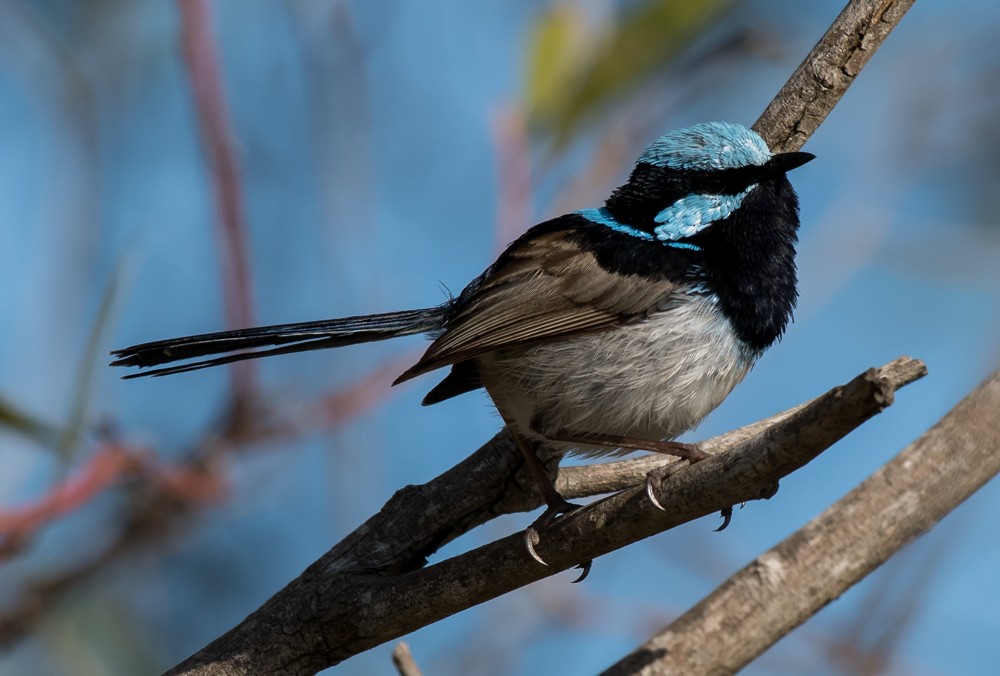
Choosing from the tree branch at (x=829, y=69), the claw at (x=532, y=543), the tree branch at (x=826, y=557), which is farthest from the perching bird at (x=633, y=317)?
the tree branch at (x=826, y=557)

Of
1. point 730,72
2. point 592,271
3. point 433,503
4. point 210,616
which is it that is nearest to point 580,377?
point 592,271

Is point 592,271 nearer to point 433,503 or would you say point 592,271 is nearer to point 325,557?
point 433,503

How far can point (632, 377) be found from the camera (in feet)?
11.2

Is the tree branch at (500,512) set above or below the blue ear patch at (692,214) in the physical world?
below

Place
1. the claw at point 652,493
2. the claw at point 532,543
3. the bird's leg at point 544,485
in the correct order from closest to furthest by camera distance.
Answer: the claw at point 652,493
the claw at point 532,543
the bird's leg at point 544,485

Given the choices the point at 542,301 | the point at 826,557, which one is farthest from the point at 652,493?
the point at 542,301

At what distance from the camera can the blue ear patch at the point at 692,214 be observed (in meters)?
3.64

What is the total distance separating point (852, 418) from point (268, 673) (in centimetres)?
160

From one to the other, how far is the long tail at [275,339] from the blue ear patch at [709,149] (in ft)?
3.12

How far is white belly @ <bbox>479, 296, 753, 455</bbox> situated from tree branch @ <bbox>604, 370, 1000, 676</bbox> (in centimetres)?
116

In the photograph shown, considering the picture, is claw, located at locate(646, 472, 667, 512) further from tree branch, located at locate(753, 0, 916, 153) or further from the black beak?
tree branch, located at locate(753, 0, 916, 153)

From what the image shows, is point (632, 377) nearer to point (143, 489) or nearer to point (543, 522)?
point (543, 522)

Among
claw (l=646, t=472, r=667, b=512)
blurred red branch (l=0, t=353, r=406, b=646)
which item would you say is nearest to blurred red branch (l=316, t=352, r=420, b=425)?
blurred red branch (l=0, t=353, r=406, b=646)

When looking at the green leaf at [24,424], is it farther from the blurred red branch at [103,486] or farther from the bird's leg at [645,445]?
the bird's leg at [645,445]
